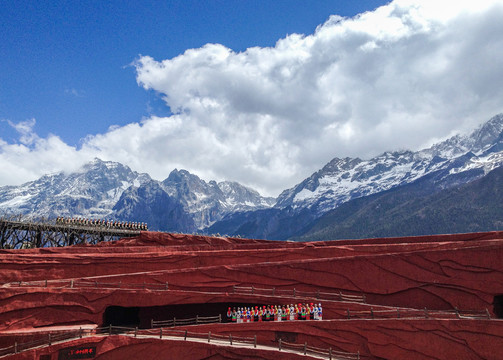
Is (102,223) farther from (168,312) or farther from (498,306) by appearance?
(498,306)

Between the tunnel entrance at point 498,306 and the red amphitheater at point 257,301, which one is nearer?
the red amphitheater at point 257,301

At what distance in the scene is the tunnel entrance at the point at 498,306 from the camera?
26.3m

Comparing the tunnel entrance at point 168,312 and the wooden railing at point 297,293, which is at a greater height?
the wooden railing at point 297,293

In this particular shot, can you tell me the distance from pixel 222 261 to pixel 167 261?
14.8ft

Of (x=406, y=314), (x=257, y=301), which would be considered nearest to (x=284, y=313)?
(x=257, y=301)

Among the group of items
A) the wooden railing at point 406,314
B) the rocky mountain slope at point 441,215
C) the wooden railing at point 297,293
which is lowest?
the wooden railing at point 406,314

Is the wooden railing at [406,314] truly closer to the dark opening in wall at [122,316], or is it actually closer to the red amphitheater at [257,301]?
the red amphitheater at [257,301]

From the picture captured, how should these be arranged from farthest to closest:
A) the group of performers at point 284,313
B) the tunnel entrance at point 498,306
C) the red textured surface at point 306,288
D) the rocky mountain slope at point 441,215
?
the rocky mountain slope at point 441,215, the tunnel entrance at point 498,306, the group of performers at point 284,313, the red textured surface at point 306,288

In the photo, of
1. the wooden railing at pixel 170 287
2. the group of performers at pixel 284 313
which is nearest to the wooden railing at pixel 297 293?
the wooden railing at pixel 170 287

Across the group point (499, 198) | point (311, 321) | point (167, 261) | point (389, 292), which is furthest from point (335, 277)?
point (499, 198)

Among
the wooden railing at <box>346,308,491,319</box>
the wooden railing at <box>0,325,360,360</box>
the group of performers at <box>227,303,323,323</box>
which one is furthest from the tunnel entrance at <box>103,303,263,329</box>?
the wooden railing at <box>346,308,491,319</box>

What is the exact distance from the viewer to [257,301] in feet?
91.9

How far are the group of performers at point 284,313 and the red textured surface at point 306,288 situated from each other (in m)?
0.90

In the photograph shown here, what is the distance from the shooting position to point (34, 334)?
2394cm
